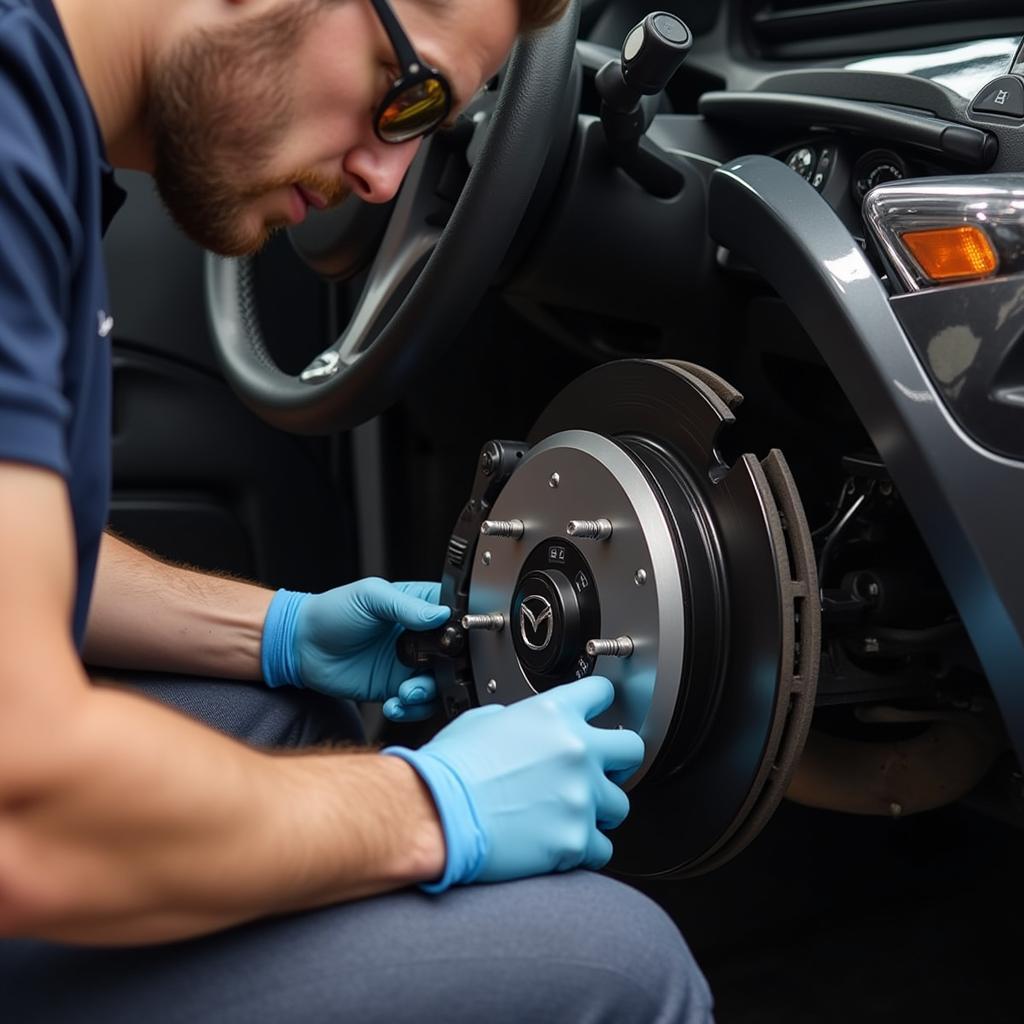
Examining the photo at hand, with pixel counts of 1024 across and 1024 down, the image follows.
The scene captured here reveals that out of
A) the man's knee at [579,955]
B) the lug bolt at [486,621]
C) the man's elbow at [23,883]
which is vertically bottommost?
the man's knee at [579,955]

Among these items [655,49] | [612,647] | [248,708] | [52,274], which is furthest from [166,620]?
[655,49]

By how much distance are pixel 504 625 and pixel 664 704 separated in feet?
0.57

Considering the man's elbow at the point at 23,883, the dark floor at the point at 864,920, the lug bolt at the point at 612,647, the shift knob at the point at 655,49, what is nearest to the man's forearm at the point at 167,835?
the man's elbow at the point at 23,883

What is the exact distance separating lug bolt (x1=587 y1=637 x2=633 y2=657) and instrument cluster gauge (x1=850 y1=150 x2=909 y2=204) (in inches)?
16.1

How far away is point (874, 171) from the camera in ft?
3.18

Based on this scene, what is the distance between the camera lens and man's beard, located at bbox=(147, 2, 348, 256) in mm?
653

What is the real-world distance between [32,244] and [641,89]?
58cm

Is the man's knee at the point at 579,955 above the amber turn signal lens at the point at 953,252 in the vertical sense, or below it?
below

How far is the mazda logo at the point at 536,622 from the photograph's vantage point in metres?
0.88

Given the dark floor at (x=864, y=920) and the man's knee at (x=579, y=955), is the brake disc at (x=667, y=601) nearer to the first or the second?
the man's knee at (x=579, y=955)

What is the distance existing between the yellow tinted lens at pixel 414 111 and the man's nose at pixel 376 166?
0.01 metres

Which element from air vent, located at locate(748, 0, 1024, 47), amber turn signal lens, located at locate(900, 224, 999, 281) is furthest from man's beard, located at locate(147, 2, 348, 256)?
air vent, located at locate(748, 0, 1024, 47)

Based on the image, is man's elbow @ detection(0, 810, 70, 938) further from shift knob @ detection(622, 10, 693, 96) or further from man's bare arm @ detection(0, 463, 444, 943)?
shift knob @ detection(622, 10, 693, 96)

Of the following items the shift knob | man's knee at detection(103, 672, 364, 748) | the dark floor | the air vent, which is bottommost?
the dark floor
